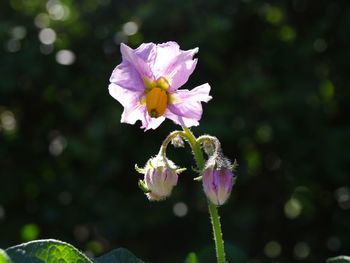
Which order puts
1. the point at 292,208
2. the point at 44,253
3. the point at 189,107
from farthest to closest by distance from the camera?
the point at 292,208, the point at 189,107, the point at 44,253

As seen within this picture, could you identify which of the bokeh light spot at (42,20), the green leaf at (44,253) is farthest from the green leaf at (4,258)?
the bokeh light spot at (42,20)

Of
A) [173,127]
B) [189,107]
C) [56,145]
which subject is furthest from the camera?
[56,145]

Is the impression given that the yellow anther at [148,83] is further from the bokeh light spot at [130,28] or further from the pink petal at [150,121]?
the bokeh light spot at [130,28]

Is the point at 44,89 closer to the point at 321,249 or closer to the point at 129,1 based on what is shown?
the point at 129,1

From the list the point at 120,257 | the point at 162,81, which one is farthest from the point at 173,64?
the point at 120,257

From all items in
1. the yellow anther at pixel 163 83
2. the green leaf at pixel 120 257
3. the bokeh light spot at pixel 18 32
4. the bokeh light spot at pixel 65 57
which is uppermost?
the bokeh light spot at pixel 18 32

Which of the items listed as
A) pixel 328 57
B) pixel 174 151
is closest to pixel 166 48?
pixel 174 151

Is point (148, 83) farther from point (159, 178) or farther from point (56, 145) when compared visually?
point (56, 145)
